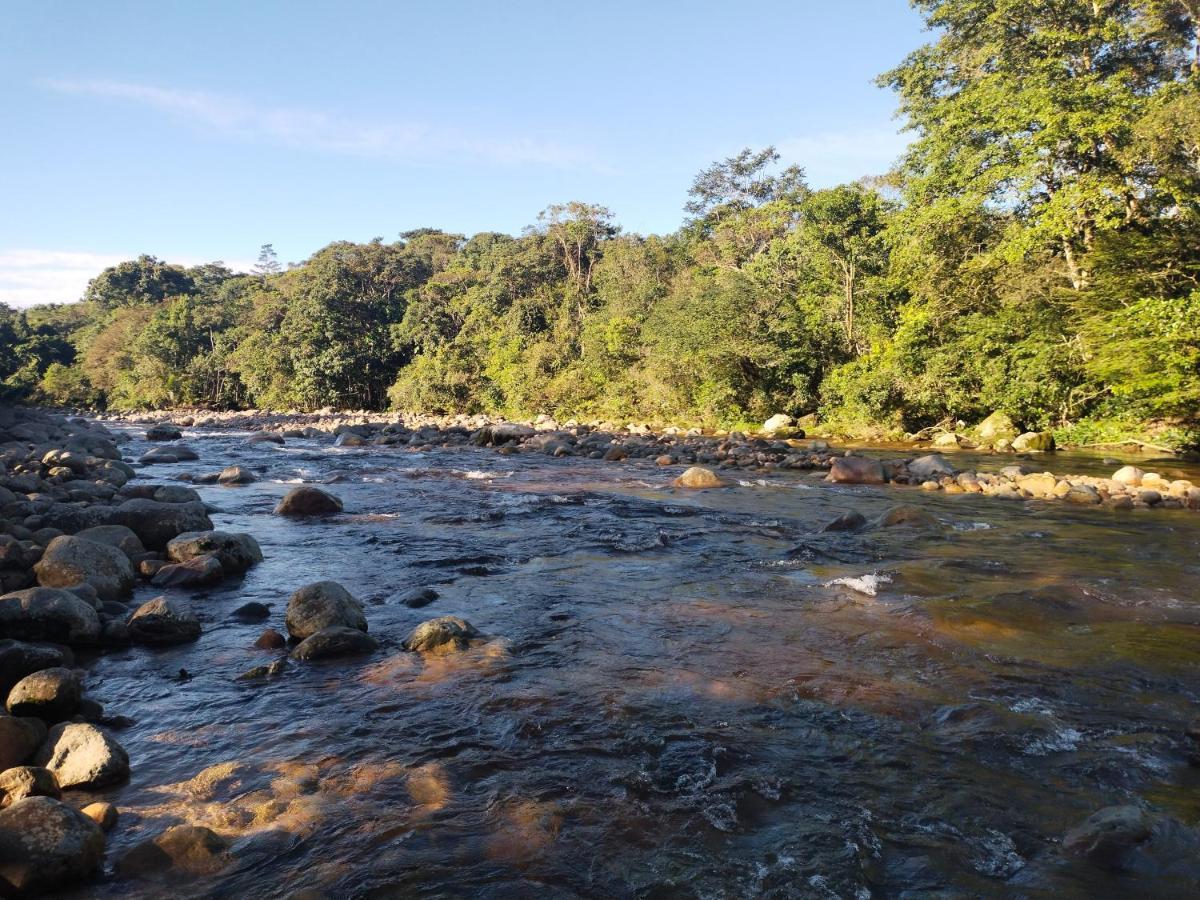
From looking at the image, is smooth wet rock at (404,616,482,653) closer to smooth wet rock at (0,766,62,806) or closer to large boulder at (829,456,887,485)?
smooth wet rock at (0,766,62,806)

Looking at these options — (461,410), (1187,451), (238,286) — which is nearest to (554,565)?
(1187,451)

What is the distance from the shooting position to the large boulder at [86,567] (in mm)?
6457

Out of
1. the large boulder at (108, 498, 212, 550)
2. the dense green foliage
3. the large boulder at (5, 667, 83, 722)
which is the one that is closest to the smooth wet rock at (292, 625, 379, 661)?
the large boulder at (5, 667, 83, 722)

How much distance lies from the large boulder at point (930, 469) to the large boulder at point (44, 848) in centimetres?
1391

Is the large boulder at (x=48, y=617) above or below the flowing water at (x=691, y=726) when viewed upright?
above

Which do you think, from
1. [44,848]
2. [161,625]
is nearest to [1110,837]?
[44,848]

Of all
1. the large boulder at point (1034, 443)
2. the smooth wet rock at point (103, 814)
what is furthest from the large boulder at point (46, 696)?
the large boulder at point (1034, 443)

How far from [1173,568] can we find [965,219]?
1471 centimetres

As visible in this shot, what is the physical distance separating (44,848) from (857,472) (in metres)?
13.9

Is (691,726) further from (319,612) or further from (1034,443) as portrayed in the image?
(1034,443)

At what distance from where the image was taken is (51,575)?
6434 millimetres

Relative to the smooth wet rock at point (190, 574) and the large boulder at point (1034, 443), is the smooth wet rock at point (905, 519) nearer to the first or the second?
the smooth wet rock at point (190, 574)

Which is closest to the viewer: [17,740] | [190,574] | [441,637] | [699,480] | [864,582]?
[17,740]

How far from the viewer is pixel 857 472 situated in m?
14.4
